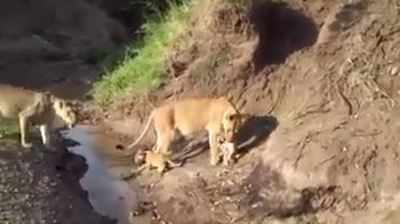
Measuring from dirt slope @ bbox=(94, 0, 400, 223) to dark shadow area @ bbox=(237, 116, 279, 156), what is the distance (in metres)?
0.02

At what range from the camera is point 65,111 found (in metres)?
13.7

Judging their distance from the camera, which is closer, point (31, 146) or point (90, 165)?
point (31, 146)

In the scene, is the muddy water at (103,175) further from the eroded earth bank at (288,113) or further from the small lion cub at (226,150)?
the small lion cub at (226,150)

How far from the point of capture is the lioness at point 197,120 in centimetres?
1317

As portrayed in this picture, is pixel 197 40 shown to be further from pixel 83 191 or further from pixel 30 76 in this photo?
pixel 30 76

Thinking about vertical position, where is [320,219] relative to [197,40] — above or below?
below

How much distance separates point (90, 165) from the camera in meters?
13.6

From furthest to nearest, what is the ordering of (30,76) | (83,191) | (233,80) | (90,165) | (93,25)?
(93,25), (30,76), (233,80), (90,165), (83,191)

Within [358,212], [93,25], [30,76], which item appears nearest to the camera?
[358,212]

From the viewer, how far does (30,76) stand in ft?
65.5

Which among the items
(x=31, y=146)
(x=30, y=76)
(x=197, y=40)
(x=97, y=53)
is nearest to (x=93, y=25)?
(x=97, y=53)

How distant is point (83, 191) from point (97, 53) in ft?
34.0

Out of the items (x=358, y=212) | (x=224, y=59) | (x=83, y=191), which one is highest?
(x=224, y=59)

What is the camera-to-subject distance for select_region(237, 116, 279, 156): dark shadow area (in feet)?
43.4
